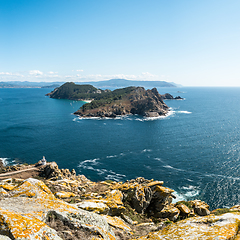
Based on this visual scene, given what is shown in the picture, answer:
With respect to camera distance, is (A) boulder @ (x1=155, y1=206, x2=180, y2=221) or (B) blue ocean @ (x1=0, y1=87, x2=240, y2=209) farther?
(B) blue ocean @ (x1=0, y1=87, x2=240, y2=209)

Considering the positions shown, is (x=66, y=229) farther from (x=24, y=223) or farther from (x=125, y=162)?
(x=125, y=162)

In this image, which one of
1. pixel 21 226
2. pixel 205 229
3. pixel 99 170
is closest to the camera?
pixel 21 226

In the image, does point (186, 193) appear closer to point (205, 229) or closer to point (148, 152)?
point (148, 152)

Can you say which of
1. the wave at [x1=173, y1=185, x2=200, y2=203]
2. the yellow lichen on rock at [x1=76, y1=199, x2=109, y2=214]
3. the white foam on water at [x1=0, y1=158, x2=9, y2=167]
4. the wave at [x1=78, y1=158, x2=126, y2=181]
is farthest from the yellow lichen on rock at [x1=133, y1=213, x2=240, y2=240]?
the white foam on water at [x1=0, y1=158, x2=9, y2=167]

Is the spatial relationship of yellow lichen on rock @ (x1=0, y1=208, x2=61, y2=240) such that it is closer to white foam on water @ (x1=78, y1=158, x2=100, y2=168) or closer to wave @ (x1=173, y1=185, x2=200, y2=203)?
wave @ (x1=173, y1=185, x2=200, y2=203)

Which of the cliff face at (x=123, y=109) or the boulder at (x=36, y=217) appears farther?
the cliff face at (x=123, y=109)

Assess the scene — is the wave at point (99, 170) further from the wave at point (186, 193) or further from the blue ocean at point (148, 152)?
the wave at point (186, 193)

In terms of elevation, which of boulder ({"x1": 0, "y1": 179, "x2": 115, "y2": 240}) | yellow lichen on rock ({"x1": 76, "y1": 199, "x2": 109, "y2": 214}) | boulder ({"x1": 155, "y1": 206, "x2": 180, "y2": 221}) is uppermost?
boulder ({"x1": 0, "y1": 179, "x2": 115, "y2": 240})

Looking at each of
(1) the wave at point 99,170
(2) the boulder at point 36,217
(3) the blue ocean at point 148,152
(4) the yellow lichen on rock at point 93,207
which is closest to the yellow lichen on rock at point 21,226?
(2) the boulder at point 36,217

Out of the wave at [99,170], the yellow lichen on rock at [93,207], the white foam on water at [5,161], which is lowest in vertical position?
the wave at [99,170]

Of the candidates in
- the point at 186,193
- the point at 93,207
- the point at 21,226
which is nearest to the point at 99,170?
the point at 186,193

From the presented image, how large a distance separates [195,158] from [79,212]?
7062 centimetres

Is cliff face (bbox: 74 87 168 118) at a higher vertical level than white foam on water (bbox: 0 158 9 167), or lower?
higher

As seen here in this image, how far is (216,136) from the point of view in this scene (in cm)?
9744
